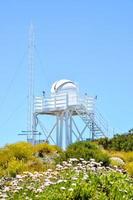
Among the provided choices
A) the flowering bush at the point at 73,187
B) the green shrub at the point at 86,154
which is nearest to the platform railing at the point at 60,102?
the green shrub at the point at 86,154

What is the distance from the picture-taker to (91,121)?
145 ft

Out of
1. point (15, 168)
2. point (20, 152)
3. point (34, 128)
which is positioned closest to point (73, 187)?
point (15, 168)

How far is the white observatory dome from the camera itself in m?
44.7

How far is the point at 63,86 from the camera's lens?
4494 cm

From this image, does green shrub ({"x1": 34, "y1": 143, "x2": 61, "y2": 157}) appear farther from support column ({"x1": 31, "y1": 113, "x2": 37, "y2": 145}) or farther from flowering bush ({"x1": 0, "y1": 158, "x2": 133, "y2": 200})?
support column ({"x1": 31, "y1": 113, "x2": 37, "y2": 145})

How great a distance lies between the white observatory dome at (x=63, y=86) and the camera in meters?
44.7

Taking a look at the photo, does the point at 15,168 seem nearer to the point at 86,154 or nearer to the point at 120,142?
the point at 86,154

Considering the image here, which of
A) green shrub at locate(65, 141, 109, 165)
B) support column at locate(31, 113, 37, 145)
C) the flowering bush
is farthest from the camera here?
support column at locate(31, 113, 37, 145)

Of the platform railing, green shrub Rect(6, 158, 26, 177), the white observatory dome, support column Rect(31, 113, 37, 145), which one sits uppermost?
the white observatory dome

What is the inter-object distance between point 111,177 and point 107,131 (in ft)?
98.4

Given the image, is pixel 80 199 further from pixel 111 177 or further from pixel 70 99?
pixel 70 99

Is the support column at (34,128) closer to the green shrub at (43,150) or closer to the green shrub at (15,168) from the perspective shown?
the green shrub at (43,150)

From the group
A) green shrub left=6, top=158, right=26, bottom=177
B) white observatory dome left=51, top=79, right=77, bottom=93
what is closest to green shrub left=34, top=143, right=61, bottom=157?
green shrub left=6, top=158, right=26, bottom=177

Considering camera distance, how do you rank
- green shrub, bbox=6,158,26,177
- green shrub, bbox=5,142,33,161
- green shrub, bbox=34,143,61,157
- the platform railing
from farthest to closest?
the platform railing, green shrub, bbox=34,143,61,157, green shrub, bbox=5,142,33,161, green shrub, bbox=6,158,26,177
